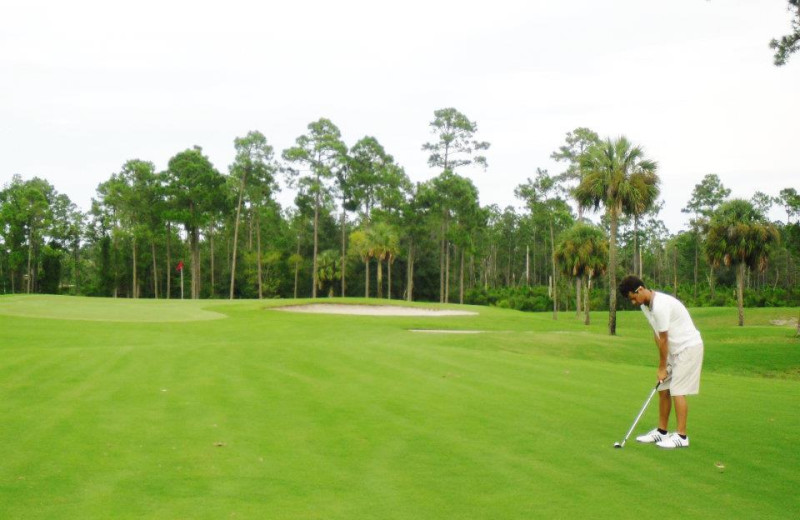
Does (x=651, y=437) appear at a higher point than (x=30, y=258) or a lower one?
lower

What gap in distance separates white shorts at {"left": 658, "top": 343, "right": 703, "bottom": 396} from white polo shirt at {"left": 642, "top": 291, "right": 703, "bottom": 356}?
0.22 ft

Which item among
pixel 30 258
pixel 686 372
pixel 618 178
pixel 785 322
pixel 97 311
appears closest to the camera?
pixel 686 372

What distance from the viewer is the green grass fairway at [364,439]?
5570 millimetres

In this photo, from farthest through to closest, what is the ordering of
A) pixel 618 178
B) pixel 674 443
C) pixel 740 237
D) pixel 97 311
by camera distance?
pixel 740 237, pixel 97 311, pixel 618 178, pixel 674 443

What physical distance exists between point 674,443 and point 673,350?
1.10 metres

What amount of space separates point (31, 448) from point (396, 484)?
4159 mm

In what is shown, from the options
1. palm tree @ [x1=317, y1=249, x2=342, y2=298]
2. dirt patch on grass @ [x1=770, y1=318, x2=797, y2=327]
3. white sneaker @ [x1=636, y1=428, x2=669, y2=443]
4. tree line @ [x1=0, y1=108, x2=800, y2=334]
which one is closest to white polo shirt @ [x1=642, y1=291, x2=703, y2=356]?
white sneaker @ [x1=636, y1=428, x2=669, y2=443]

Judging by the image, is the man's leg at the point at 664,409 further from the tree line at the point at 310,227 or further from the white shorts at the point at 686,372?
the tree line at the point at 310,227

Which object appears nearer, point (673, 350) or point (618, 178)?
point (673, 350)

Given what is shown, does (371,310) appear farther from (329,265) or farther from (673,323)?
(673,323)

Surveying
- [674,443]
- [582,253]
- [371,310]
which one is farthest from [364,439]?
[371,310]

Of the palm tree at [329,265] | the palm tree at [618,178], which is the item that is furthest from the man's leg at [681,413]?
the palm tree at [329,265]

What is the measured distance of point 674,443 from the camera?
7516 mm

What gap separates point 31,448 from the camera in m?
7.10
